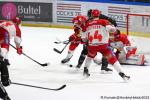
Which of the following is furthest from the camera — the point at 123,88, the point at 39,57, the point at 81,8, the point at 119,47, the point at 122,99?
the point at 81,8

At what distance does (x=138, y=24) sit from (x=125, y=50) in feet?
6.47

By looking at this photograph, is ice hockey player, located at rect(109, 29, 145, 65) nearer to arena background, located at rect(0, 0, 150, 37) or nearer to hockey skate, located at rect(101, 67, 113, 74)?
hockey skate, located at rect(101, 67, 113, 74)

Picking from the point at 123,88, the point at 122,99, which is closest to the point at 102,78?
the point at 123,88

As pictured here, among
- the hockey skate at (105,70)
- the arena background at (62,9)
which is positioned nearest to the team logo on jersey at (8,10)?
the arena background at (62,9)

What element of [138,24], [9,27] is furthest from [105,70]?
[138,24]

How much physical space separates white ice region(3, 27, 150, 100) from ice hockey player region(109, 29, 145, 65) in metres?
0.14

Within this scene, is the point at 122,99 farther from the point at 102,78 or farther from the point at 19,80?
the point at 19,80

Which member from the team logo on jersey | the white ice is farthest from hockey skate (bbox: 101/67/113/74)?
the team logo on jersey

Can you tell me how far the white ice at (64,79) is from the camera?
635 cm

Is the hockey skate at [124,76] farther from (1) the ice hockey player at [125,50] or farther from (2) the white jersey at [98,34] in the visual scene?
(1) the ice hockey player at [125,50]

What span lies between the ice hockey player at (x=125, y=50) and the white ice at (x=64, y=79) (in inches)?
5.6

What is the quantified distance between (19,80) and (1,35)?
760 mm

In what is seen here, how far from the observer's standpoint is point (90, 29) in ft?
22.9

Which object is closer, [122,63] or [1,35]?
[1,35]
